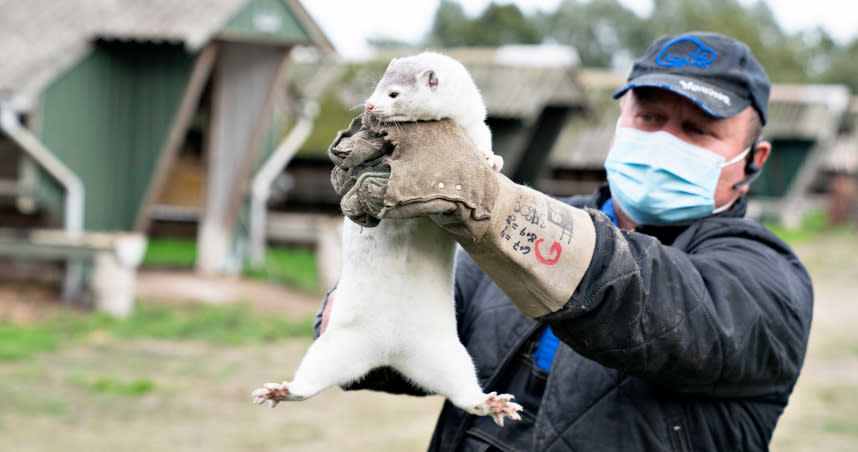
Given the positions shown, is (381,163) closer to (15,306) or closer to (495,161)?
(495,161)

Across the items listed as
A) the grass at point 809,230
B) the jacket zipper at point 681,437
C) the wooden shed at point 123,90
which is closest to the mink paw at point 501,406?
the jacket zipper at point 681,437

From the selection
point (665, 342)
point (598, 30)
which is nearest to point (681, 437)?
point (665, 342)

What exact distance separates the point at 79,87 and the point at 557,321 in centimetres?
955

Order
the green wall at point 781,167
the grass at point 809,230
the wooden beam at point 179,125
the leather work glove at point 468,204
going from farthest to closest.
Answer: the green wall at point 781,167 < the grass at point 809,230 < the wooden beam at point 179,125 < the leather work glove at point 468,204

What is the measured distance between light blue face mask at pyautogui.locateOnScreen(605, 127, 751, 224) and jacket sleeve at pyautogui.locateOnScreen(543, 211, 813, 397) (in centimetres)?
26

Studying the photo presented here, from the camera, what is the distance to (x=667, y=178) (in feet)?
8.46

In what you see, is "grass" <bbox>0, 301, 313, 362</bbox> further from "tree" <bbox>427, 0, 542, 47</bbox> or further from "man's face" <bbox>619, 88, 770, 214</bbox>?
"tree" <bbox>427, 0, 542, 47</bbox>

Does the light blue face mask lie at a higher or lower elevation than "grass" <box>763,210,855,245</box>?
higher

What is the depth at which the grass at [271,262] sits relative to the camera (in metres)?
11.8

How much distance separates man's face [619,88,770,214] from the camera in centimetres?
258

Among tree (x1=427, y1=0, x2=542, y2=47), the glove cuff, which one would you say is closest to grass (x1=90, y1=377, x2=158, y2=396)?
the glove cuff

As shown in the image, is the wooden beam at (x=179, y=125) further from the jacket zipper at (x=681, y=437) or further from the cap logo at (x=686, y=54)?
the jacket zipper at (x=681, y=437)

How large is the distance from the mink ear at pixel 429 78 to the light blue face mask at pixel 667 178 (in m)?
0.89

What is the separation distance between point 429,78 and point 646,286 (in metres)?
0.69
